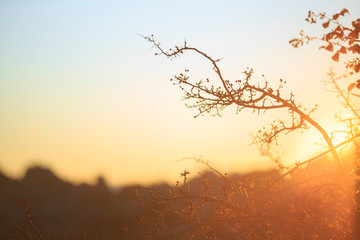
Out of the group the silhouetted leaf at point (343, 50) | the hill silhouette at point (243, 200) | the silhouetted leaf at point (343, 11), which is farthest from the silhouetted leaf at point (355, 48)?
the hill silhouette at point (243, 200)

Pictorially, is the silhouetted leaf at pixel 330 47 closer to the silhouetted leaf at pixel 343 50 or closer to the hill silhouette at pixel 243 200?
the silhouetted leaf at pixel 343 50

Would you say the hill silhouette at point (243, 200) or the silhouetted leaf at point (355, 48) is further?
the hill silhouette at point (243, 200)

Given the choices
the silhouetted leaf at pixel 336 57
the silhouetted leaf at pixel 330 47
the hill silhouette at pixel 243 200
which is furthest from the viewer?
the hill silhouette at pixel 243 200

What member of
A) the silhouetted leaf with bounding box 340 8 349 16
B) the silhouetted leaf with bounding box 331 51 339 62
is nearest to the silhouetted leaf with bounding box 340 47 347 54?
the silhouetted leaf with bounding box 331 51 339 62

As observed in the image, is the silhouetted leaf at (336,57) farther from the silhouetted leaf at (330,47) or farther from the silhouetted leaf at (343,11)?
the silhouetted leaf at (343,11)

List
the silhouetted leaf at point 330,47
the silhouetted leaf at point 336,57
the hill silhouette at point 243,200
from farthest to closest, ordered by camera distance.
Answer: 1. the hill silhouette at point 243,200
2. the silhouetted leaf at point 330,47
3. the silhouetted leaf at point 336,57

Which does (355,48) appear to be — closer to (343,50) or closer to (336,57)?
(343,50)

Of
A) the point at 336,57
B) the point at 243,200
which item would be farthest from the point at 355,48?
the point at 243,200

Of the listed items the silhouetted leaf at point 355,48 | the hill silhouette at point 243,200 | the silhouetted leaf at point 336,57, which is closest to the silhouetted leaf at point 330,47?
the silhouetted leaf at point 336,57

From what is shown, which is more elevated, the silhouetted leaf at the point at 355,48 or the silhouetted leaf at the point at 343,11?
the silhouetted leaf at the point at 343,11

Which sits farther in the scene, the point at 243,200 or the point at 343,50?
the point at 243,200

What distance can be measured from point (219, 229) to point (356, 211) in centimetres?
266

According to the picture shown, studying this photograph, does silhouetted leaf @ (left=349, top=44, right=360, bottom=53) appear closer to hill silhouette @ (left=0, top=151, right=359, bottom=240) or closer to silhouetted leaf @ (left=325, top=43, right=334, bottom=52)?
silhouetted leaf @ (left=325, top=43, right=334, bottom=52)

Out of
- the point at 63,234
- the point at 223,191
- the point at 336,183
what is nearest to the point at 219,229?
the point at 223,191
